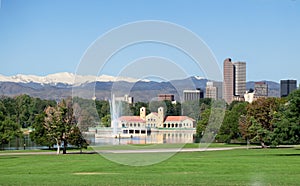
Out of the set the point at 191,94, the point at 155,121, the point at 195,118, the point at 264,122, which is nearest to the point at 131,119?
the point at 155,121

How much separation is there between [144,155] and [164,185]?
19766 millimetres

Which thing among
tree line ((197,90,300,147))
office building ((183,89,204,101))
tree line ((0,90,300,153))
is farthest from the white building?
office building ((183,89,204,101))

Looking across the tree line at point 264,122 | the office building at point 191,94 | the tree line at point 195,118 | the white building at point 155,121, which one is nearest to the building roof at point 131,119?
the white building at point 155,121

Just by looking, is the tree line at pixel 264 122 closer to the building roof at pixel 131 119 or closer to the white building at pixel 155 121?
the white building at pixel 155 121

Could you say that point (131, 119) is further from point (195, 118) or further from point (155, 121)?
point (195, 118)

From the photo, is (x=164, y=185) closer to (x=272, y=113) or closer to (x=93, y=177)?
(x=93, y=177)

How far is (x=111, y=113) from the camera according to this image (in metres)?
69.8

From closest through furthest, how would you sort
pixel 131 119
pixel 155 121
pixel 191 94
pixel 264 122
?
pixel 191 94
pixel 264 122
pixel 155 121
pixel 131 119

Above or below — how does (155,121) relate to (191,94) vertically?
below

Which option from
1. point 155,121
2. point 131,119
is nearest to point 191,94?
point 155,121

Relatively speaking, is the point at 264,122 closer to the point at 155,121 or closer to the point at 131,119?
the point at 155,121

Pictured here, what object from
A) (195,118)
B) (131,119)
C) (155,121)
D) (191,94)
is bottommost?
(155,121)

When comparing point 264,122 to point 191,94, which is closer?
point 191,94

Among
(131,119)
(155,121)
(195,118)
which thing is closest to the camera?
(195,118)
